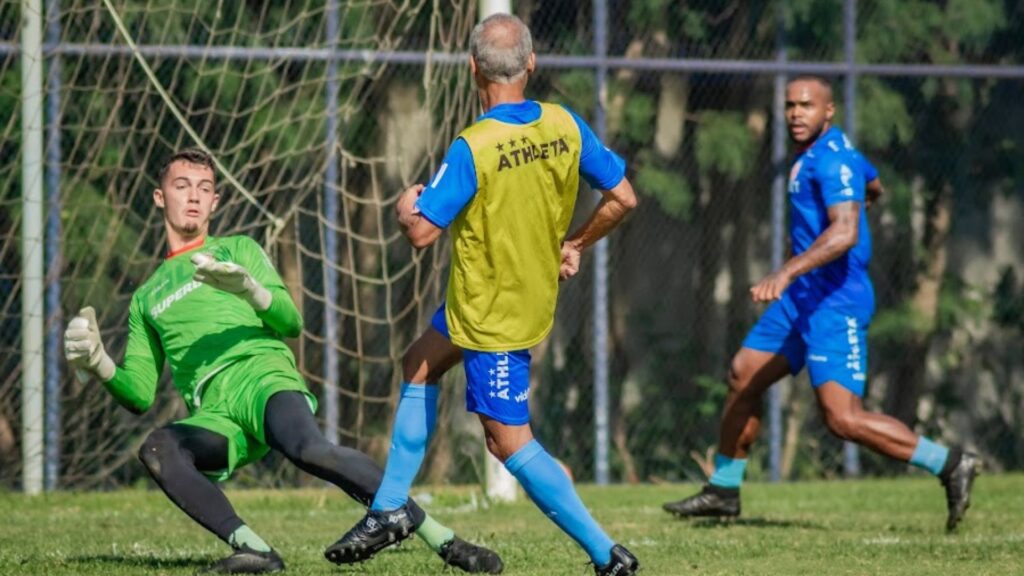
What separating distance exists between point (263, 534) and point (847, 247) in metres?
2.93

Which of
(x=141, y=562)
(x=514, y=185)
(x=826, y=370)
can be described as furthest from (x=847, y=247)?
(x=141, y=562)

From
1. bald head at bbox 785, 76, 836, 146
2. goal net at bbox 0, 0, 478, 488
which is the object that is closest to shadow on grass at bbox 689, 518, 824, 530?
bald head at bbox 785, 76, 836, 146

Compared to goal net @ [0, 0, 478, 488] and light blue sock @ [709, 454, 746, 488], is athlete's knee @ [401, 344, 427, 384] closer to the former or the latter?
light blue sock @ [709, 454, 746, 488]

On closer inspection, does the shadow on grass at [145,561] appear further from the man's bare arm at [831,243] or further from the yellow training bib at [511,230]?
the man's bare arm at [831,243]

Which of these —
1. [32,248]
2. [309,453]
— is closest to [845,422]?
[309,453]

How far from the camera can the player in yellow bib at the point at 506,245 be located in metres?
5.38

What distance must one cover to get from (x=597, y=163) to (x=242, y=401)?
1.47 meters

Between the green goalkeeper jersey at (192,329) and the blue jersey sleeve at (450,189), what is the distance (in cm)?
93

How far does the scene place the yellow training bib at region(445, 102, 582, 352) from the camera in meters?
5.41

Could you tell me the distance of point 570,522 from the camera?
5.46m

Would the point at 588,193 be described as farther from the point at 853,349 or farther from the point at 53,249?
the point at 853,349

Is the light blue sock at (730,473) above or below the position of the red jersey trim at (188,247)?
below

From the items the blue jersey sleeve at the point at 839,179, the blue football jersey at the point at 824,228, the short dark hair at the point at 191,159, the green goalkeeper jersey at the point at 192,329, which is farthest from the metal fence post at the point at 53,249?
the blue jersey sleeve at the point at 839,179

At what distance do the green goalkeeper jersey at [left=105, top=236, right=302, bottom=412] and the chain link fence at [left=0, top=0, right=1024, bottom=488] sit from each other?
3318 millimetres
